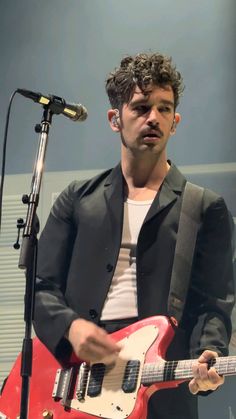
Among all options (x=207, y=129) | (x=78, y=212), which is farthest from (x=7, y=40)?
(x=78, y=212)

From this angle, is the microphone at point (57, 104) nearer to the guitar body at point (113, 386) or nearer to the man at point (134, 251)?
the man at point (134, 251)

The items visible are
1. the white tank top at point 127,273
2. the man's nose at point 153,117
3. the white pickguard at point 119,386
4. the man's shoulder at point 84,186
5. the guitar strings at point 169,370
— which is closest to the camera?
the guitar strings at point 169,370

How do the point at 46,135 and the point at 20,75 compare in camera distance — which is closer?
the point at 46,135

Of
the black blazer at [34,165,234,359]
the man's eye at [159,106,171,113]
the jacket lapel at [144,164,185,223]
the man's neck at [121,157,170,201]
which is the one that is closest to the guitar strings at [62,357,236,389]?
the black blazer at [34,165,234,359]

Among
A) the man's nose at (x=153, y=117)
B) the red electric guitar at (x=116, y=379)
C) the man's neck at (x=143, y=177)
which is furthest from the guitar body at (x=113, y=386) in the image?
the man's nose at (x=153, y=117)

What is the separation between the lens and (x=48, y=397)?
77.4 inches

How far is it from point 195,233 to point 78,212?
1.28 feet

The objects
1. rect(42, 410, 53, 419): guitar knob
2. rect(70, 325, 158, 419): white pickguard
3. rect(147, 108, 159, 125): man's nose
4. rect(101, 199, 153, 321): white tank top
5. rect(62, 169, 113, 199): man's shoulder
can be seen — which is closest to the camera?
rect(70, 325, 158, 419): white pickguard

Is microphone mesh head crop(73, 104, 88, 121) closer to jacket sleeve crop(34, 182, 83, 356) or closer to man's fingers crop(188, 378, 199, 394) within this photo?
jacket sleeve crop(34, 182, 83, 356)

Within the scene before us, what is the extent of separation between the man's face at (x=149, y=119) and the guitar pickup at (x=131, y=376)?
0.66 metres

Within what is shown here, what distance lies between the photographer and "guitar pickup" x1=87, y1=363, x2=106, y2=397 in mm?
1887

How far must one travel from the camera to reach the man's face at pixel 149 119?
2.15 m

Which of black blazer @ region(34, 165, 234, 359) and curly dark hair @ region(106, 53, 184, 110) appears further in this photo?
curly dark hair @ region(106, 53, 184, 110)

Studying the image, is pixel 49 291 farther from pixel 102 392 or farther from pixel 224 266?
pixel 224 266
